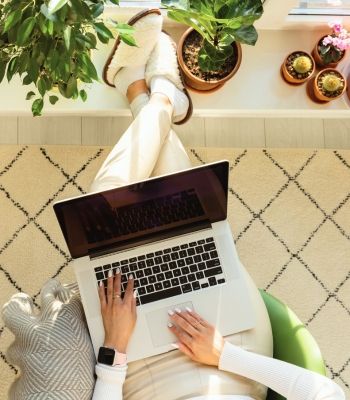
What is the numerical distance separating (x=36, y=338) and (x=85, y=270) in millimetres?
223

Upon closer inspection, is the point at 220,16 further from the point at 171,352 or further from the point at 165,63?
the point at 171,352

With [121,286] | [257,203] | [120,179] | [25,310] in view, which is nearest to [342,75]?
[257,203]

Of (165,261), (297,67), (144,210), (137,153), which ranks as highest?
(297,67)

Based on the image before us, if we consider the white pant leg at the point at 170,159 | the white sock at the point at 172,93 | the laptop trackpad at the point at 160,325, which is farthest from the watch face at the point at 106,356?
the white sock at the point at 172,93

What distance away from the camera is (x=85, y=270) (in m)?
1.47

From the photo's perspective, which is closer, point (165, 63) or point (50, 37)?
point (50, 37)

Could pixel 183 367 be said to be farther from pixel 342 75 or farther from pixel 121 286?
pixel 342 75

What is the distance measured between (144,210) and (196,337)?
347 mm

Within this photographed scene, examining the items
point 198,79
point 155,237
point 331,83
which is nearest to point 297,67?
point 331,83

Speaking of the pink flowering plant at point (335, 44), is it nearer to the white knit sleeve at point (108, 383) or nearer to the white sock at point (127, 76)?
the white sock at point (127, 76)

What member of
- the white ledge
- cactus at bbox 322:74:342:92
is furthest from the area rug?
cactus at bbox 322:74:342:92

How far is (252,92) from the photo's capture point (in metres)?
1.85

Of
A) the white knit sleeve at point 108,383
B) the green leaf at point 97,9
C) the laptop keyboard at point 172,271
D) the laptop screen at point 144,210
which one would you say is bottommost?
the white knit sleeve at point 108,383

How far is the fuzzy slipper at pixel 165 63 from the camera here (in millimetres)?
1773
